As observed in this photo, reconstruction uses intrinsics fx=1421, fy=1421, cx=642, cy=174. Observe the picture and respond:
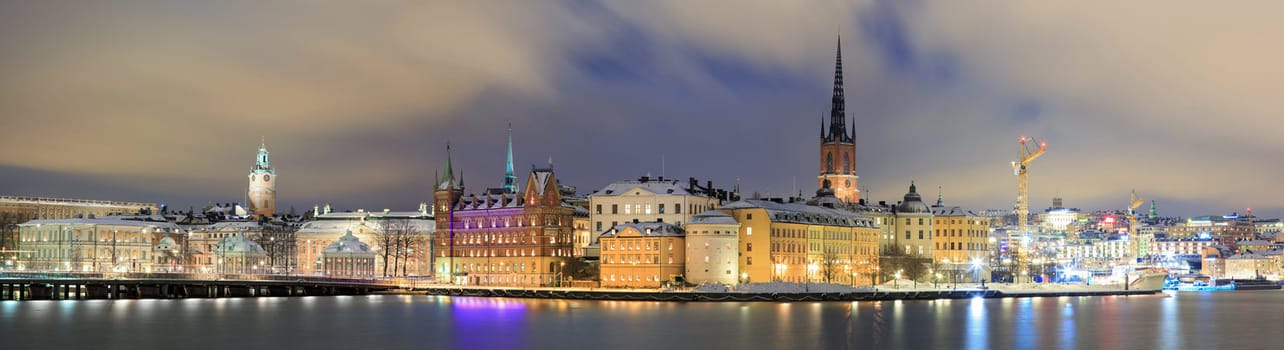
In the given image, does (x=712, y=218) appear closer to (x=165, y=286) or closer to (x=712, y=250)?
(x=712, y=250)

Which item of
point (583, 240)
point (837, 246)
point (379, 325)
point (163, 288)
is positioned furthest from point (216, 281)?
Result: point (837, 246)

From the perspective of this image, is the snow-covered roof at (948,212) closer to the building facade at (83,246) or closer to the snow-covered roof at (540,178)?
the snow-covered roof at (540,178)

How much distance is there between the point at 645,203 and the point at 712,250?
1367cm

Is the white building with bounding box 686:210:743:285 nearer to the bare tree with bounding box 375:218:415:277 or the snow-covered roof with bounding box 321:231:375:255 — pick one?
the bare tree with bounding box 375:218:415:277

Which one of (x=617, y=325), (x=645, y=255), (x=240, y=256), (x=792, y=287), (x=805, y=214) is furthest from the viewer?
(x=240, y=256)

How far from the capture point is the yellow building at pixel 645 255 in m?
111

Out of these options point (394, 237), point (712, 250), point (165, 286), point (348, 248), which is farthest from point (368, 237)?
point (712, 250)

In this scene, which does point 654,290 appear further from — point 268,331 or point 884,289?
point 268,331

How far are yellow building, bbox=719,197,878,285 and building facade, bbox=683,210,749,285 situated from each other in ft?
12.7

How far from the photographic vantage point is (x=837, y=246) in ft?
422

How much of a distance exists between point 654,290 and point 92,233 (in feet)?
266

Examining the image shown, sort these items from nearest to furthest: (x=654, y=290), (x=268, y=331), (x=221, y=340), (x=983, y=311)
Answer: (x=221, y=340), (x=268, y=331), (x=983, y=311), (x=654, y=290)

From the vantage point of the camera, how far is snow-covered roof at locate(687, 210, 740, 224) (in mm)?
111062

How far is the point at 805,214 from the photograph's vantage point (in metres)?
125
